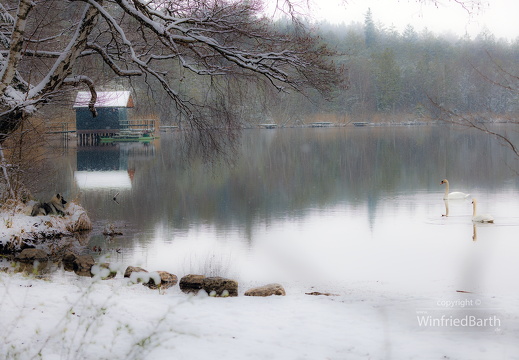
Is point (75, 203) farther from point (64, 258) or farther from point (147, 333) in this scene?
point (147, 333)

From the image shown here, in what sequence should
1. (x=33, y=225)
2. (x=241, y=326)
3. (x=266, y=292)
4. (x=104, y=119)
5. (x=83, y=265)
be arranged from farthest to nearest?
(x=104, y=119) < (x=33, y=225) < (x=83, y=265) < (x=266, y=292) < (x=241, y=326)

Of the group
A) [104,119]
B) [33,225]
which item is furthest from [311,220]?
[104,119]

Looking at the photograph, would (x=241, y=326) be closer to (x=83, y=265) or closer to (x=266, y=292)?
(x=266, y=292)

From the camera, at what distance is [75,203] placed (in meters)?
15.6

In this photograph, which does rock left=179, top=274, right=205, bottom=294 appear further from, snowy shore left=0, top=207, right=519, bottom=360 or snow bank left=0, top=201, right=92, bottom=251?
snow bank left=0, top=201, right=92, bottom=251

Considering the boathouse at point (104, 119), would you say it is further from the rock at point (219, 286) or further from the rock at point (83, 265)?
the rock at point (219, 286)

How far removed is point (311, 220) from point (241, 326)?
10174mm

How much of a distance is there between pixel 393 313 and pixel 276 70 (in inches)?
166

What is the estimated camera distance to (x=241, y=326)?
253 inches

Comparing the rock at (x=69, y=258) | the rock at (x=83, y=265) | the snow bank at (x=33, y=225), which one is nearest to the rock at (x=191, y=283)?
the rock at (x=83, y=265)

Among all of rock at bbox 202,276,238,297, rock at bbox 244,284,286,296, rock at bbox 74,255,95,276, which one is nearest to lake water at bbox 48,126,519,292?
rock at bbox 74,255,95,276

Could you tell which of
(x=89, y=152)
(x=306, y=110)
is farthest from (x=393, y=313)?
(x=306, y=110)

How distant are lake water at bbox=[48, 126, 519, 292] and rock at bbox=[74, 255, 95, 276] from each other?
0.83m

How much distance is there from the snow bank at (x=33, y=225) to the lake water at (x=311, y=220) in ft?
1.94
